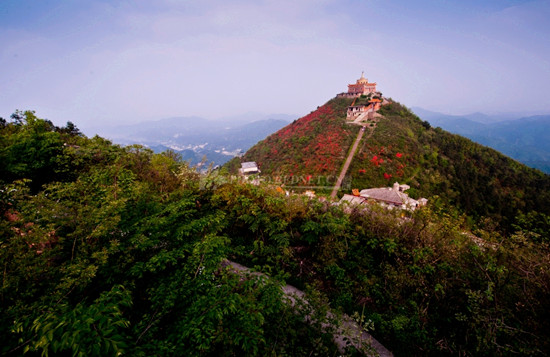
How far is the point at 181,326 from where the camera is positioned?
246cm

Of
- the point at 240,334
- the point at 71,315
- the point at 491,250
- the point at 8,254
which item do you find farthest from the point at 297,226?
the point at 8,254

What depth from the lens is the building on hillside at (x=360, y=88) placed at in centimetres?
6356

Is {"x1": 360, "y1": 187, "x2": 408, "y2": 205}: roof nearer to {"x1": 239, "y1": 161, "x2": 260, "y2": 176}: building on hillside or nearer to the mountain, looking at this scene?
the mountain

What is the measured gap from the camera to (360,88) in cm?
6384

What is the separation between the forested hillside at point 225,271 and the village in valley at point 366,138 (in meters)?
1.66

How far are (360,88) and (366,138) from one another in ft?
104

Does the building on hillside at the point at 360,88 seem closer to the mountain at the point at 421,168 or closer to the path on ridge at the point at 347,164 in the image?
the mountain at the point at 421,168

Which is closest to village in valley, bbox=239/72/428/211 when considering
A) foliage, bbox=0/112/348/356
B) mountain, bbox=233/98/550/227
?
mountain, bbox=233/98/550/227

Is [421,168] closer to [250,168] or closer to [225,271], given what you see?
[250,168]

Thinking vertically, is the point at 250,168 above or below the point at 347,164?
below

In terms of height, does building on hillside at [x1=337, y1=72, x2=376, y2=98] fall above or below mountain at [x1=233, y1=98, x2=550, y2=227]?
above

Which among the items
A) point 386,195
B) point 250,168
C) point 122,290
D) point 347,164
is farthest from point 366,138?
point 122,290

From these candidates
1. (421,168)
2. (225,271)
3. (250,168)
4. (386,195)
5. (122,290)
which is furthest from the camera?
(250,168)

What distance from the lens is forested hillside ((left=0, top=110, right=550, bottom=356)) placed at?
2.45 m
